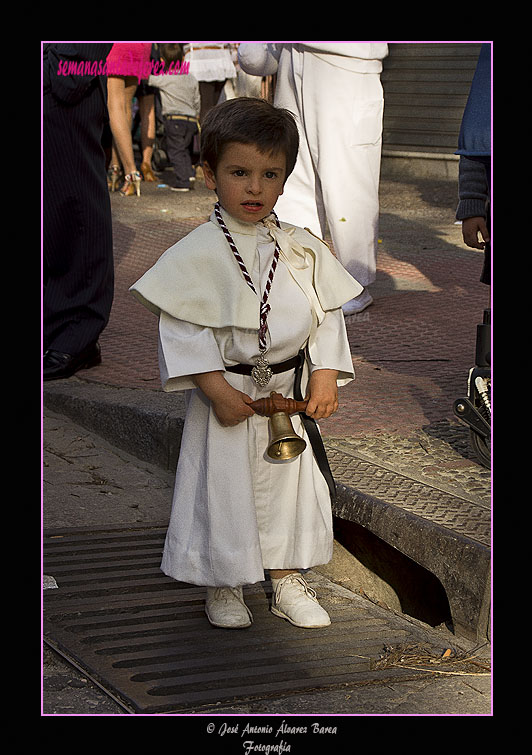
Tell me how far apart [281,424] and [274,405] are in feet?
0.17

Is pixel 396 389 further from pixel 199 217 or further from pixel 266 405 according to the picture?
pixel 199 217

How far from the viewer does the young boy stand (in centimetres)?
292

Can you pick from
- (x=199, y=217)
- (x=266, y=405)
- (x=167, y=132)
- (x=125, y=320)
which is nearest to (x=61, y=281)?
(x=125, y=320)

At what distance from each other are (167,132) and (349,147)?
609 centimetres

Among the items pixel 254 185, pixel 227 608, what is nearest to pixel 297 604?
pixel 227 608

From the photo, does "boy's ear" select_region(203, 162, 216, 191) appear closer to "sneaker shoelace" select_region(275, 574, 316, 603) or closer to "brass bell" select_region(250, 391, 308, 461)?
"brass bell" select_region(250, 391, 308, 461)

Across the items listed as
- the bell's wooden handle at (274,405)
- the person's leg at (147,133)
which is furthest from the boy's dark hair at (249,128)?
the person's leg at (147,133)

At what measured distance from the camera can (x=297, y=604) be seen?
3.14 metres

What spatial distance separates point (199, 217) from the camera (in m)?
9.83

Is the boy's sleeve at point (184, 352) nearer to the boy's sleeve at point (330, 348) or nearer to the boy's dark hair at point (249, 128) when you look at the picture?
the boy's sleeve at point (330, 348)

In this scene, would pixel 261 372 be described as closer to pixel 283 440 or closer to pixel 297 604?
pixel 283 440

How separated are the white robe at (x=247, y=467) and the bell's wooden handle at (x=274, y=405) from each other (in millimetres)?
94

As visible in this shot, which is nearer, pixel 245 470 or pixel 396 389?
pixel 245 470

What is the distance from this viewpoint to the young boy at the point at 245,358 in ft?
9.57
